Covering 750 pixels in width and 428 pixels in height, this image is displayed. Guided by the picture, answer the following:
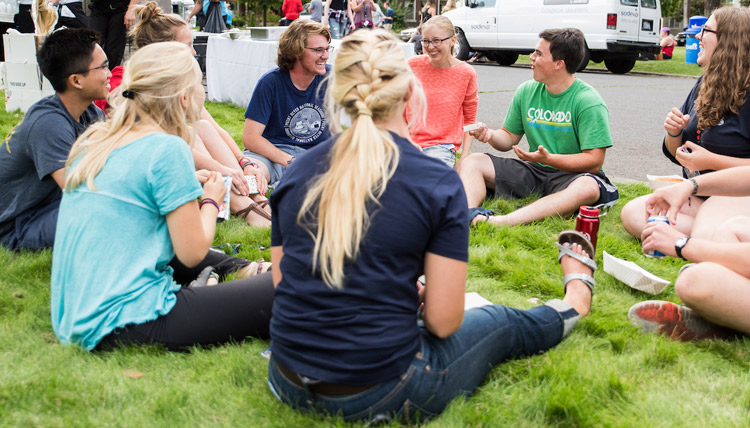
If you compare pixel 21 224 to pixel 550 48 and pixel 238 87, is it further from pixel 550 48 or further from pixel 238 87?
pixel 238 87

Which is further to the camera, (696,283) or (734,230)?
(734,230)

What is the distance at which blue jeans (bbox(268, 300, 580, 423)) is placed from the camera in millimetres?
2105

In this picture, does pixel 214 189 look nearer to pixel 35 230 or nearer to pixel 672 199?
pixel 35 230

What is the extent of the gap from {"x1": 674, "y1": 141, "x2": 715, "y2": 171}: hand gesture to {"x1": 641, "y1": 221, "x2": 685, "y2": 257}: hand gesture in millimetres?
Result: 896

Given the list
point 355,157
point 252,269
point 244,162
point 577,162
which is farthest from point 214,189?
point 577,162

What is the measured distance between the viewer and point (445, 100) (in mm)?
5328

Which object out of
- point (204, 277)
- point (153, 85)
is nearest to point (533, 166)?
point (204, 277)

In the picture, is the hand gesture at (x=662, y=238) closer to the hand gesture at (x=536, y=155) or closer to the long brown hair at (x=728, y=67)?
the long brown hair at (x=728, y=67)

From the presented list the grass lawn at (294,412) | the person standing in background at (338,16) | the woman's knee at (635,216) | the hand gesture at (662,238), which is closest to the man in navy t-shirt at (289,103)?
the grass lawn at (294,412)

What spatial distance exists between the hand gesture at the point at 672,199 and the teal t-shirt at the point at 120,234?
231cm

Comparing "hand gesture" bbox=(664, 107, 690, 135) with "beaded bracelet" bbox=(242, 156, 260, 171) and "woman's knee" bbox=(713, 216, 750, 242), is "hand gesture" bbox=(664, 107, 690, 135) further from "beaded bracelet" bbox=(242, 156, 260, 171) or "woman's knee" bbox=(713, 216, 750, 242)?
"beaded bracelet" bbox=(242, 156, 260, 171)

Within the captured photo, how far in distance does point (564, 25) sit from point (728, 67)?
13.7m

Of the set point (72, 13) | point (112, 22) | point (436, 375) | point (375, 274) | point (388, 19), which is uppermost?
point (388, 19)

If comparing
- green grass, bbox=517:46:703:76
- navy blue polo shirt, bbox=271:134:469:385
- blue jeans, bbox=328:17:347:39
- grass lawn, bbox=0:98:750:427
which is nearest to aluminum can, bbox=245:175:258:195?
grass lawn, bbox=0:98:750:427
